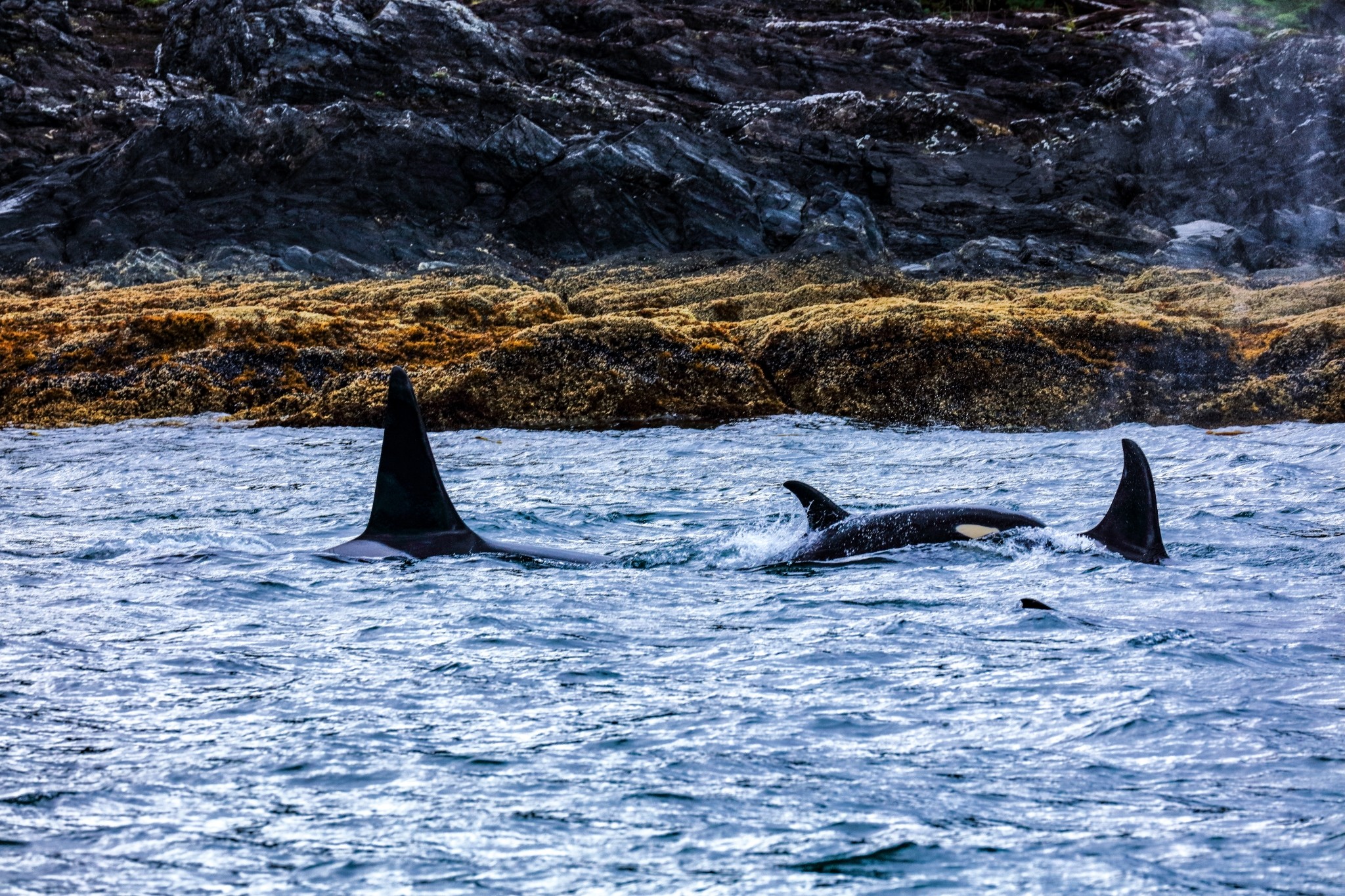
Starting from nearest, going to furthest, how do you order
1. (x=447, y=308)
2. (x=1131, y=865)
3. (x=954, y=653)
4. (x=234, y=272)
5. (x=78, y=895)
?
(x=78, y=895), (x=1131, y=865), (x=954, y=653), (x=447, y=308), (x=234, y=272)

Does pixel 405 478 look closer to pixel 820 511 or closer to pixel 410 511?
pixel 410 511

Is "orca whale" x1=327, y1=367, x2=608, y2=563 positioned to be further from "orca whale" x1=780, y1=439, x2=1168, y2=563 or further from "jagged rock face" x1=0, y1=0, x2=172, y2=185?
"jagged rock face" x1=0, y1=0, x2=172, y2=185

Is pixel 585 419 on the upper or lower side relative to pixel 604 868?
upper

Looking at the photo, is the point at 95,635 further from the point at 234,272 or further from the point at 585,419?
the point at 234,272

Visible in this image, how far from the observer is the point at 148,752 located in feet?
13.9

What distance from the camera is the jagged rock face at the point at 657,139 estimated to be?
1156 inches

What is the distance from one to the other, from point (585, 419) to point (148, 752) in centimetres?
1100

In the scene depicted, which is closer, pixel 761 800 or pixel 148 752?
pixel 761 800

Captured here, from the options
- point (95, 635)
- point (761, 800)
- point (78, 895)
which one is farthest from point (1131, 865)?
point (95, 635)

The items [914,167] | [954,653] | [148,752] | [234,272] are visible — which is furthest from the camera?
[914,167]

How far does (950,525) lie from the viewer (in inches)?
318

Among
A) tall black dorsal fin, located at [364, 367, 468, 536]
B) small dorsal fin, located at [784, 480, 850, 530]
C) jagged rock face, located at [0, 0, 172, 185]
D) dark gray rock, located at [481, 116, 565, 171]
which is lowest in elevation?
small dorsal fin, located at [784, 480, 850, 530]

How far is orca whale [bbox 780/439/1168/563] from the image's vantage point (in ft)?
25.5

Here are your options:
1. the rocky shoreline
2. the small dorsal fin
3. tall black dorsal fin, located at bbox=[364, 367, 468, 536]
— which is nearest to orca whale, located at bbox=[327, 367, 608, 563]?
tall black dorsal fin, located at bbox=[364, 367, 468, 536]
